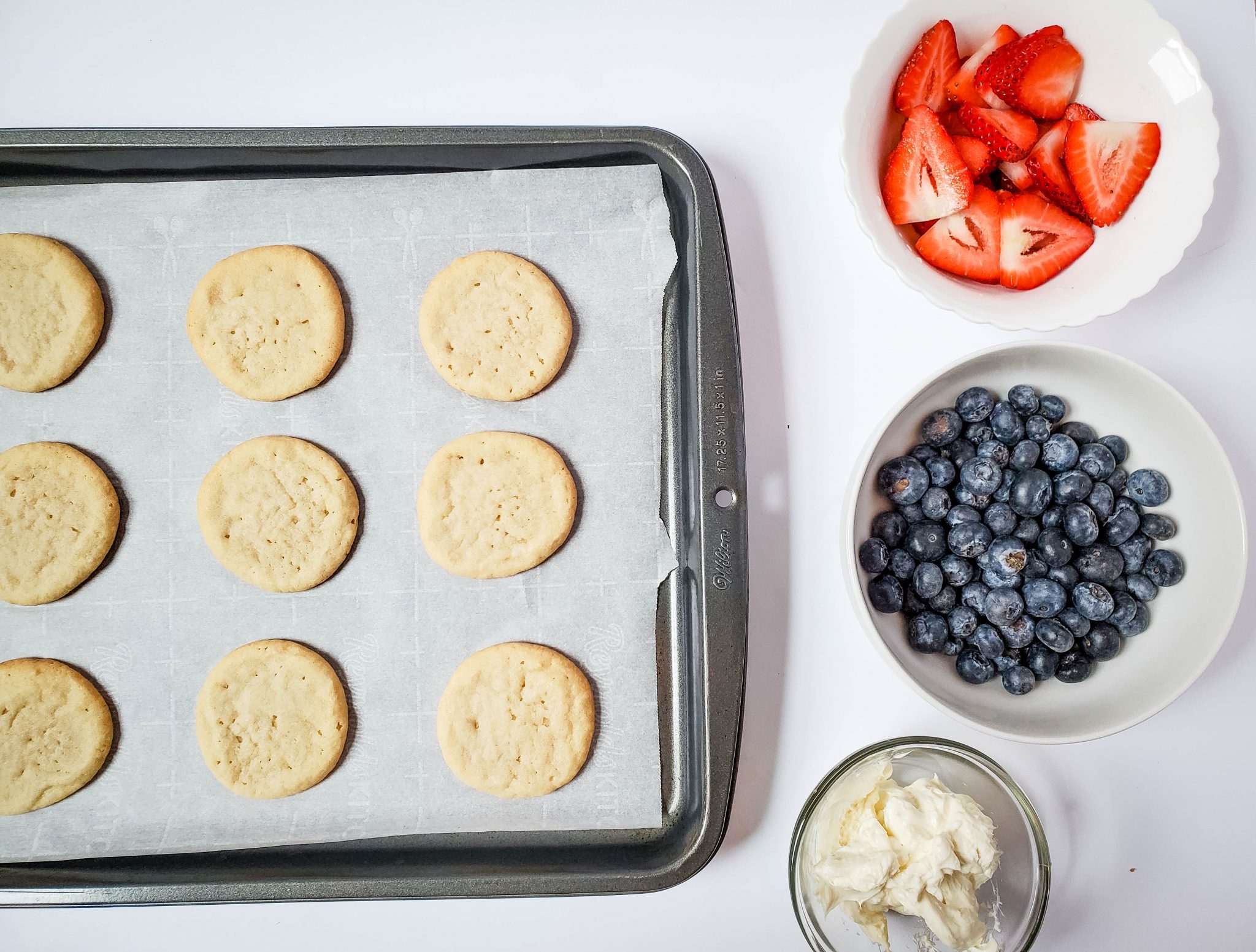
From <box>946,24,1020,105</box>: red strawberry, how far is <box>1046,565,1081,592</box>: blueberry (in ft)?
2.21

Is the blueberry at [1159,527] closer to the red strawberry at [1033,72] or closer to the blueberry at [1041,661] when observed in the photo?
the blueberry at [1041,661]

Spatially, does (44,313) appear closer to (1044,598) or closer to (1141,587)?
(1044,598)

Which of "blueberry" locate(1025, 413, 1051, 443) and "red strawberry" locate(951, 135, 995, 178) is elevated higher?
"red strawberry" locate(951, 135, 995, 178)

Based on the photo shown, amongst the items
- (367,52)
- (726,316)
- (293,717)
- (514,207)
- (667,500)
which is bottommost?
(293,717)

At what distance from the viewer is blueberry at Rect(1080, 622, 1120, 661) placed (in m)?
1.07

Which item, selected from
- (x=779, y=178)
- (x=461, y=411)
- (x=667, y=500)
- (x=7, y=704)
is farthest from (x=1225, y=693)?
(x=7, y=704)

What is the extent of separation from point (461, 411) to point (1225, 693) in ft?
4.28

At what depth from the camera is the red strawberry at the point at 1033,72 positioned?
1.06m

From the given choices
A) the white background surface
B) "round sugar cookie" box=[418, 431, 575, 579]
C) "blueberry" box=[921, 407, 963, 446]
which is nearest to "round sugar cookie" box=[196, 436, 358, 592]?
"round sugar cookie" box=[418, 431, 575, 579]

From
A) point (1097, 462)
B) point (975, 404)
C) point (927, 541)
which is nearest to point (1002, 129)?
point (975, 404)

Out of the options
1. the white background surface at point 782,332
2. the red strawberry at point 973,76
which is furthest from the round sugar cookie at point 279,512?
the red strawberry at point 973,76

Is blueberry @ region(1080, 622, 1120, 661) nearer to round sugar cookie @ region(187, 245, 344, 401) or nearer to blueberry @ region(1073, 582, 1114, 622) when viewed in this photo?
blueberry @ region(1073, 582, 1114, 622)

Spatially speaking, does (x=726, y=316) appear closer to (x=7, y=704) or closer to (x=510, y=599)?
(x=510, y=599)

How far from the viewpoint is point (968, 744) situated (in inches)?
45.6
